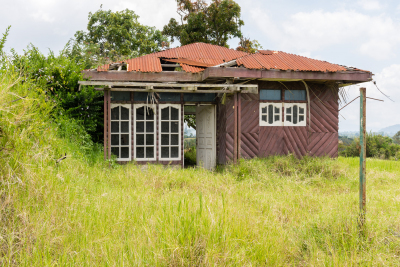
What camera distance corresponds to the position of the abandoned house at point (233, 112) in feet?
29.1

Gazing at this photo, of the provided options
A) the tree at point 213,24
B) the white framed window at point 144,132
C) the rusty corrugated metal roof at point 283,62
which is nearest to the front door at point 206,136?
the white framed window at point 144,132

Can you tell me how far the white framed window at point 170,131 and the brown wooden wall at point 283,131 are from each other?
1.39 m

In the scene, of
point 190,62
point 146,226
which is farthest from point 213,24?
point 146,226

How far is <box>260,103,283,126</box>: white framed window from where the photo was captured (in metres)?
9.34

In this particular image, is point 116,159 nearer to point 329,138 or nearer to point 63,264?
point 63,264

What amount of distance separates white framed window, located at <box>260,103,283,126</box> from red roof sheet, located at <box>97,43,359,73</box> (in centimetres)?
135

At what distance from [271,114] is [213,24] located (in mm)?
11106

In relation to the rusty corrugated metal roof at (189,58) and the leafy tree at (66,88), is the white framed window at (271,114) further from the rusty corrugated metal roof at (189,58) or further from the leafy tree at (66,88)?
the leafy tree at (66,88)

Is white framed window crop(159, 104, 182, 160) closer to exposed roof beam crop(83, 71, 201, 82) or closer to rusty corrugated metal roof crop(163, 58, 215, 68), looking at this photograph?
exposed roof beam crop(83, 71, 201, 82)

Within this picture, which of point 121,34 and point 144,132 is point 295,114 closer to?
point 144,132

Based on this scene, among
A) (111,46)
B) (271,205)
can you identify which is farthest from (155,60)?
(111,46)

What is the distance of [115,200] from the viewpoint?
463cm

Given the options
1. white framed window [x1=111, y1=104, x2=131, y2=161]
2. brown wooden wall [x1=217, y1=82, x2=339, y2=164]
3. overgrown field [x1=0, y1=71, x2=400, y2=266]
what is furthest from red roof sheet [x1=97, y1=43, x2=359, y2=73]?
overgrown field [x1=0, y1=71, x2=400, y2=266]

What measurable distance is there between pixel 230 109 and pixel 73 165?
496cm
